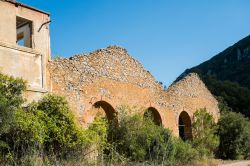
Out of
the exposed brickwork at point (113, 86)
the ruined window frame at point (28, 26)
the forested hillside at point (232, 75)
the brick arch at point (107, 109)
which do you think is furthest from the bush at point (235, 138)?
the ruined window frame at point (28, 26)

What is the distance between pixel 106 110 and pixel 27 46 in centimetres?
437

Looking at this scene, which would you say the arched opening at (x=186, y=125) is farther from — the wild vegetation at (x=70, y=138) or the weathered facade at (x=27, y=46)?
the weathered facade at (x=27, y=46)

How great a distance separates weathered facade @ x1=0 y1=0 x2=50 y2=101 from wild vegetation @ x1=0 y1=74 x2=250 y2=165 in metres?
0.76

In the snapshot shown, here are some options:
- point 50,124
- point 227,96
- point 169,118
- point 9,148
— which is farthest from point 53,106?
point 227,96

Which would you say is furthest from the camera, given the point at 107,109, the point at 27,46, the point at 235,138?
the point at 235,138

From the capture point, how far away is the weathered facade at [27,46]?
11961mm

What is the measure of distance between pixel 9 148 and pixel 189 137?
41.5 feet

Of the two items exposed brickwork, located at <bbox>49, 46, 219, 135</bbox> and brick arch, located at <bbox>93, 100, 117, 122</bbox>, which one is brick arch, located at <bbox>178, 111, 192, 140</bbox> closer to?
exposed brickwork, located at <bbox>49, 46, 219, 135</bbox>

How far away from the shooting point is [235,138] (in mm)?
21000

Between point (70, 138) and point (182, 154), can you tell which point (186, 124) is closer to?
point (182, 154)

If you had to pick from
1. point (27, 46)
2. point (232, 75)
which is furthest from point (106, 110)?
point (232, 75)

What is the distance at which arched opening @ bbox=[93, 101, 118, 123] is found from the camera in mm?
15359

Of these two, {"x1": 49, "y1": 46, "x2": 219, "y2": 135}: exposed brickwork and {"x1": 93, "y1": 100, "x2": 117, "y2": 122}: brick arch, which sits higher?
{"x1": 49, "y1": 46, "x2": 219, "y2": 135}: exposed brickwork

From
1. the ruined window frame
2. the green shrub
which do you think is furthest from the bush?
the ruined window frame
